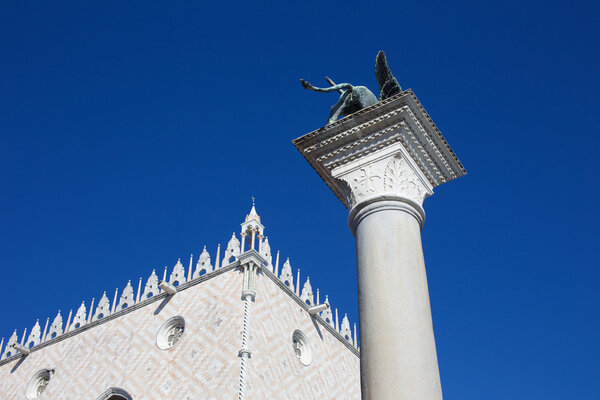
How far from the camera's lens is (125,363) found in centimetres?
1747

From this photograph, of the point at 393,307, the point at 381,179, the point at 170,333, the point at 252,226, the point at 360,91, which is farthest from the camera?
the point at 252,226

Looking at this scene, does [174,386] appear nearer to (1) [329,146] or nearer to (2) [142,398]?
(2) [142,398]

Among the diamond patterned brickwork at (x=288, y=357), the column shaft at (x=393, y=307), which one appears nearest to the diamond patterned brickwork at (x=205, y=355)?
the diamond patterned brickwork at (x=288, y=357)

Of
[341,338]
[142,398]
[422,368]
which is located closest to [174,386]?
[142,398]

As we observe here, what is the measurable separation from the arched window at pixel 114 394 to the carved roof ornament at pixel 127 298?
263 cm

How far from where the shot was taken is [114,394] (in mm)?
17188

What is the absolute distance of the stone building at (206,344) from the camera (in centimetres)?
1580

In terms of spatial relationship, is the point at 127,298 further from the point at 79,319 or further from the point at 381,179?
the point at 381,179

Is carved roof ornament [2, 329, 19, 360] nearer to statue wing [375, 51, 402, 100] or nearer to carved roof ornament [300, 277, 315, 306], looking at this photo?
carved roof ornament [300, 277, 315, 306]

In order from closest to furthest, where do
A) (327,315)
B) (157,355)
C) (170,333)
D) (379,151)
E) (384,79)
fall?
(379,151) → (384,79) → (157,355) → (170,333) → (327,315)

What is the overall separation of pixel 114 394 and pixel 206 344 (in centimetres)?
321

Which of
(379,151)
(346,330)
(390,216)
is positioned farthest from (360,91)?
(346,330)

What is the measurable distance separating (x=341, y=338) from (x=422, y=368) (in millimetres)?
15405

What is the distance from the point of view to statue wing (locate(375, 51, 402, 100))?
22.3 feet
